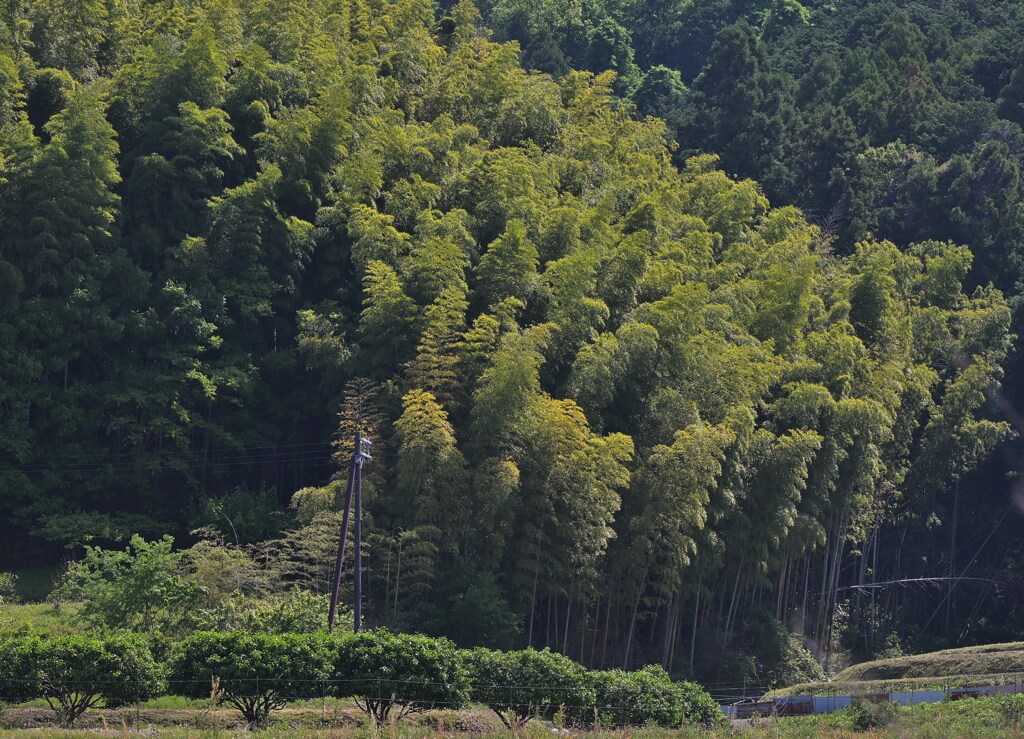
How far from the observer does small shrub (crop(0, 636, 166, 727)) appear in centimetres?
1723

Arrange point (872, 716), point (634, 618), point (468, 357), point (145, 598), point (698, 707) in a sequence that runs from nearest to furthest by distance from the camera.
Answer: point (872, 716), point (698, 707), point (145, 598), point (468, 357), point (634, 618)

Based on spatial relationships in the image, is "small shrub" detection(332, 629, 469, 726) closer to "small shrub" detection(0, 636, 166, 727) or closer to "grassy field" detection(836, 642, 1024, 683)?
"small shrub" detection(0, 636, 166, 727)

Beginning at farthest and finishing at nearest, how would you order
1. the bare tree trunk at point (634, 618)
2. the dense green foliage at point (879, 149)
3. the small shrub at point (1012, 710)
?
the dense green foliage at point (879, 149), the bare tree trunk at point (634, 618), the small shrub at point (1012, 710)

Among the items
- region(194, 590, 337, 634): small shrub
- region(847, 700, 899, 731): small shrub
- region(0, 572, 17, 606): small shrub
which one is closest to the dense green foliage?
region(194, 590, 337, 634): small shrub

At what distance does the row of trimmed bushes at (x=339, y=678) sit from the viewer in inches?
683

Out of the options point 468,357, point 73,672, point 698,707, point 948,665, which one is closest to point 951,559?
point 948,665

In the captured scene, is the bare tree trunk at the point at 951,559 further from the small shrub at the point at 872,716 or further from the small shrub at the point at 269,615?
the small shrub at the point at 269,615

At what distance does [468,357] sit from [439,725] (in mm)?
12367

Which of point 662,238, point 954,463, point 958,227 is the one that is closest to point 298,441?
point 662,238

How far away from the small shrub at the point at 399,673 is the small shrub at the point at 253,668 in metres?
0.34

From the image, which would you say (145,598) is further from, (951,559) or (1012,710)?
(951,559)

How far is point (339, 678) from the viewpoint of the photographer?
1861cm

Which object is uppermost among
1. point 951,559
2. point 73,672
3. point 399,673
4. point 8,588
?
point 951,559

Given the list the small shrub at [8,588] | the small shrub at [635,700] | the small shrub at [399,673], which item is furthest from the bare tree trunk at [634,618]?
the small shrub at [8,588]
